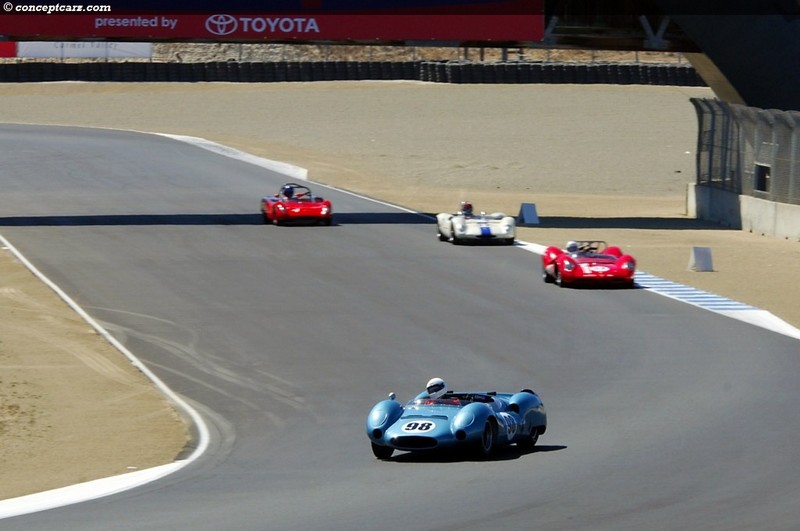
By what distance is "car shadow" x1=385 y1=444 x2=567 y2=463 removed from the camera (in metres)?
13.5

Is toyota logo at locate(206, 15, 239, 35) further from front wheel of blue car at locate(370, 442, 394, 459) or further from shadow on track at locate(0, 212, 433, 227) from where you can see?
front wheel of blue car at locate(370, 442, 394, 459)


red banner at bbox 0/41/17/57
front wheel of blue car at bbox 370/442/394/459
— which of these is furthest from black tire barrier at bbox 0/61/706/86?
front wheel of blue car at bbox 370/442/394/459

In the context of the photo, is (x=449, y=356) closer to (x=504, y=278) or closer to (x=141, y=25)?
(x=504, y=278)

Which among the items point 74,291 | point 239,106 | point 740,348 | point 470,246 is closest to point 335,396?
point 740,348

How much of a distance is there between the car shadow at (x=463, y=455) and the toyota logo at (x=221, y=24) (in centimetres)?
2238

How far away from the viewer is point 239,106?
228 ft

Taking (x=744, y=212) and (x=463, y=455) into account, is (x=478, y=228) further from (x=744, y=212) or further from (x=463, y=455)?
(x=463, y=455)

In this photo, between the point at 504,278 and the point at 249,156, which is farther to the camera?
the point at 249,156

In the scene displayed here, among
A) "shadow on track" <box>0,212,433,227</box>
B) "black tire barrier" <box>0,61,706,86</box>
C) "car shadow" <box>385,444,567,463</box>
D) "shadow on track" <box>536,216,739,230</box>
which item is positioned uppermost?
"black tire barrier" <box>0,61,706,86</box>

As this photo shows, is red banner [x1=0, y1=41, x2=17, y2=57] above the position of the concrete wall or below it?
above

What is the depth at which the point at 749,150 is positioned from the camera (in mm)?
36031

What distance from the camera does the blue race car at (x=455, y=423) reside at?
13227 millimetres

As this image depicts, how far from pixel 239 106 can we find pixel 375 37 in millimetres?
34945

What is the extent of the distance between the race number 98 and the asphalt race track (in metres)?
0.32
